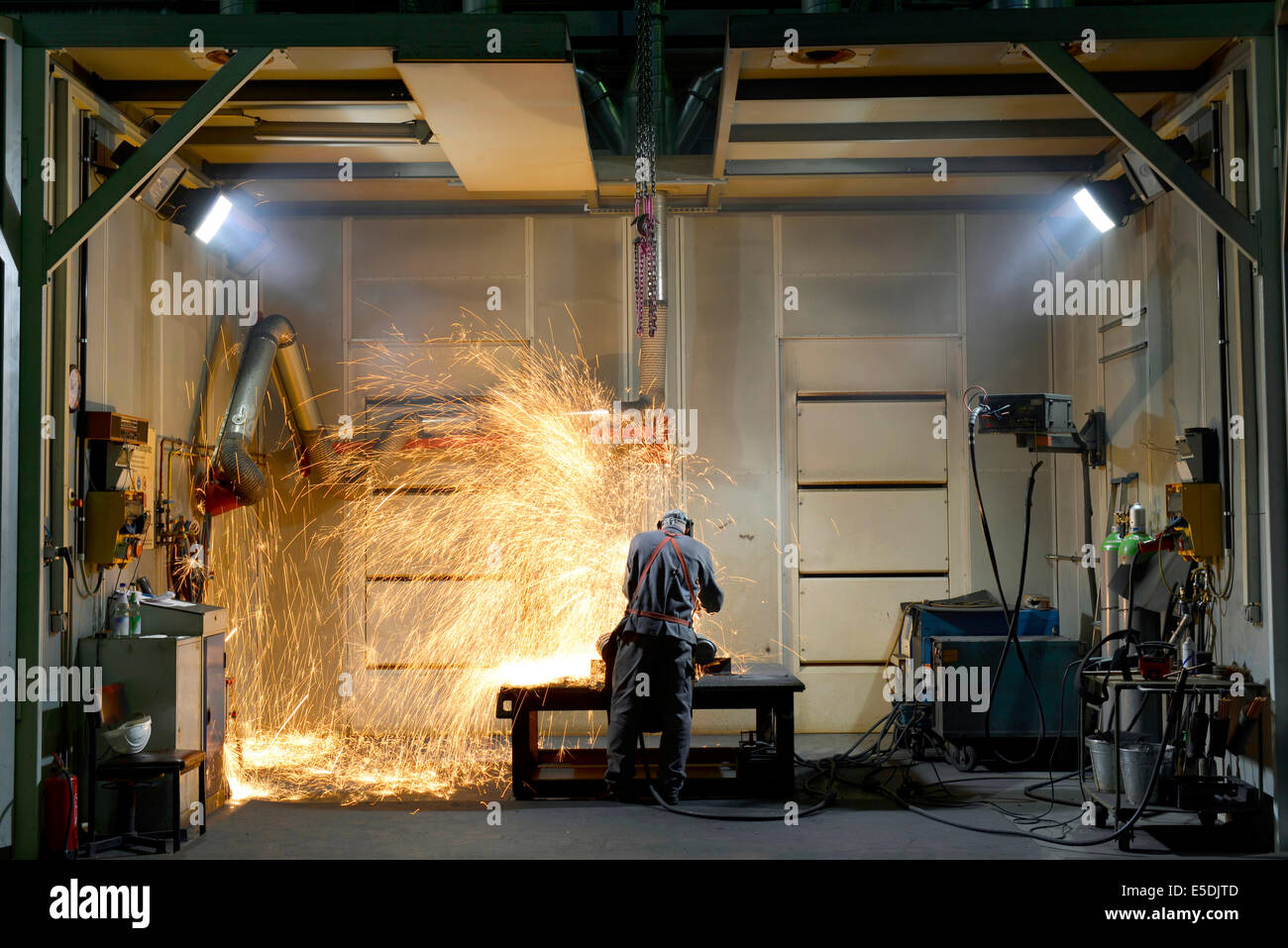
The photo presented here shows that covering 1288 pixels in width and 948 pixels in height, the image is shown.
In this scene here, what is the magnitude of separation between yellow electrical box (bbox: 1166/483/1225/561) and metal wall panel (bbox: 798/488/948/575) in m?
2.63

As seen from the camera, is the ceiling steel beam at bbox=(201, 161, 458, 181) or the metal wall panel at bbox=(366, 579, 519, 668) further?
the metal wall panel at bbox=(366, 579, 519, 668)

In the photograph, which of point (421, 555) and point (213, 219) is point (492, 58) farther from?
point (421, 555)

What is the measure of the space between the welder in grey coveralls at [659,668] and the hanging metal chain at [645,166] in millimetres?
2009

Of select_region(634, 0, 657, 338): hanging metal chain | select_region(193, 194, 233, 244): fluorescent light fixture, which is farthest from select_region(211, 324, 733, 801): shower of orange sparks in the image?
select_region(193, 194, 233, 244): fluorescent light fixture

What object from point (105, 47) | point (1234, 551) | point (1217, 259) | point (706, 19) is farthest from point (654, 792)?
point (706, 19)

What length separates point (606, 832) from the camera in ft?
18.8

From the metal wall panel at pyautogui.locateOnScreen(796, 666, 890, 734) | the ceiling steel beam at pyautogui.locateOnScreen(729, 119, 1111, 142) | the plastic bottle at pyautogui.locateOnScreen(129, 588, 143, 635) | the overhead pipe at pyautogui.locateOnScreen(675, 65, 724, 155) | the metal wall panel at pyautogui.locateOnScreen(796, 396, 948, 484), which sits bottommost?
the metal wall panel at pyautogui.locateOnScreen(796, 666, 890, 734)

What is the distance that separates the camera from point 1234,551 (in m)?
5.74

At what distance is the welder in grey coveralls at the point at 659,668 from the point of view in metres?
6.20

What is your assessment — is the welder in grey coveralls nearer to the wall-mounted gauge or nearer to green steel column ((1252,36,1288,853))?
green steel column ((1252,36,1288,853))

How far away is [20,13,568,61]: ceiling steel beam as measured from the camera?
5566 mm

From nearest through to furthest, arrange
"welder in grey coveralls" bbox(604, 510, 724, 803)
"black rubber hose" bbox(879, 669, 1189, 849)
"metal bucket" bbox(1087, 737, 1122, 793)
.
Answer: "black rubber hose" bbox(879, 669, 1189, 849) → "metal bucket" bbox(1087, 737, 1122, 793) → "welder in grey coveralls" bbox(604, 510, 724, 803)
